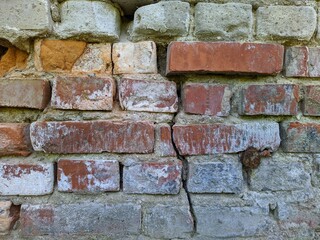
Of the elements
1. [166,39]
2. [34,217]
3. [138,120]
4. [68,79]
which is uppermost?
[166,39]

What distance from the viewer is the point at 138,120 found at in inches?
30.5

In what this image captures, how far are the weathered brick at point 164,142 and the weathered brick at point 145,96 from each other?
0.17 feet

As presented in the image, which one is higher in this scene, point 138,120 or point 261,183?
point 138,120

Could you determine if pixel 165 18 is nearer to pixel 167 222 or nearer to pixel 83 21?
pixel 83 21

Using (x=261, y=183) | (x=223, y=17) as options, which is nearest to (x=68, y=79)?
(x=223, y=17)

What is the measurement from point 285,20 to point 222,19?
0.58ft

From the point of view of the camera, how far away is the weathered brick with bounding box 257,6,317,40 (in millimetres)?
773

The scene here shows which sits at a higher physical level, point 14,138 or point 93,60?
point 93,60

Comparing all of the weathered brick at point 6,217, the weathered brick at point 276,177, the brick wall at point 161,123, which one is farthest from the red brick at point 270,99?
the weathered brick at point 6,217

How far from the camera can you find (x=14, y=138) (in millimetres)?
767

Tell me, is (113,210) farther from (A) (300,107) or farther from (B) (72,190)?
(A) (300,107)

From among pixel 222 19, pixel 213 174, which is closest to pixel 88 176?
pixel 213 174

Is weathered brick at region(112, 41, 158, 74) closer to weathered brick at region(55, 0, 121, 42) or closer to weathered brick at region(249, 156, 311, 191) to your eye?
weathered brick at region(55, 0, 121, 42)

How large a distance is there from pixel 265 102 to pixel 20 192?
0.72 m
